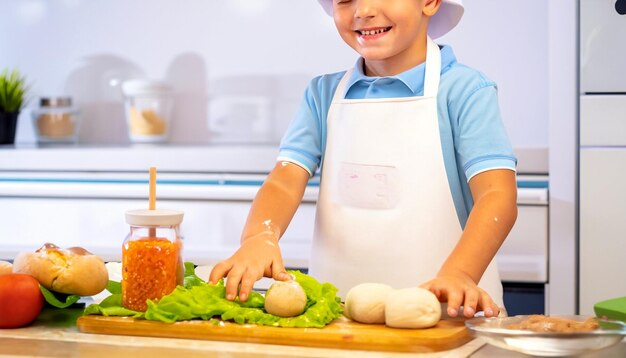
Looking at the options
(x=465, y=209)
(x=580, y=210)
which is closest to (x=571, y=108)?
(x=580, y=210)

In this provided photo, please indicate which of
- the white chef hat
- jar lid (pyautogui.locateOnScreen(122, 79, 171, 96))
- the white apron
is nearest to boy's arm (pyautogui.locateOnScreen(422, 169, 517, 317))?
the white apron

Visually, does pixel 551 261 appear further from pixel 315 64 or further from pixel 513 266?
pixel 315 64

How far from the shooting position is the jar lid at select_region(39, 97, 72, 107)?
10.2 feet

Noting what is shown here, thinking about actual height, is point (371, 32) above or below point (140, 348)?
above

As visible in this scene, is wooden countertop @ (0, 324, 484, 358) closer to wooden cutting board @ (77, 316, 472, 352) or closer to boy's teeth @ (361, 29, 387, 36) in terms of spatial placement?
wooden cutting board @ (77, 316, 472, 352)

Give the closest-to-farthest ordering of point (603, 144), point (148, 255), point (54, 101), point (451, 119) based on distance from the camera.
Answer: point (148, 255)
point (451, 119)
point (603, 144)
point (54, 101)

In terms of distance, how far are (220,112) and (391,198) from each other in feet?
5.60

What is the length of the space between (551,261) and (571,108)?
409mm

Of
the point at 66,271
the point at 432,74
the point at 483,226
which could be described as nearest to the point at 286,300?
the point at 66,271

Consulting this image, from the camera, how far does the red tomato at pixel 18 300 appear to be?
3.69ft

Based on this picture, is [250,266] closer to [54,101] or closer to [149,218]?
[149,218]

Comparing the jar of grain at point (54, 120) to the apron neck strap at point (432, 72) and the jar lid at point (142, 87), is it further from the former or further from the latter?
the apron neck strap at point (432, 72)

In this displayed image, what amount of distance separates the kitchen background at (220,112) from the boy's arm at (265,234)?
1.01 m

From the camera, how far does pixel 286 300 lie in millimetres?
1099
